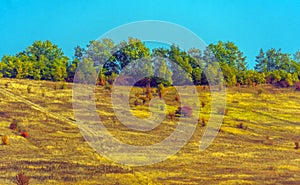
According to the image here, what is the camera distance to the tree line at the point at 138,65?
185ft

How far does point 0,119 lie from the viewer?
3778 centimetres

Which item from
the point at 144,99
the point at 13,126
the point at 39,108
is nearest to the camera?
the point at 13,126

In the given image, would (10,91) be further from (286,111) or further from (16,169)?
(286,111)

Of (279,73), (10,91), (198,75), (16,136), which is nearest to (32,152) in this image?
(16,136)

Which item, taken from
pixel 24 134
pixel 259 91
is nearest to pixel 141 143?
pixel 24 134

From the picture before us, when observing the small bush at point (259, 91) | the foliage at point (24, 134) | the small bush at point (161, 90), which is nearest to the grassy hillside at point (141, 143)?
the foliage at point (24, 134)

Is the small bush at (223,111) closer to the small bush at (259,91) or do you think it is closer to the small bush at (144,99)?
the small bush at (144,99)

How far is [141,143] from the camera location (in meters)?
34.6

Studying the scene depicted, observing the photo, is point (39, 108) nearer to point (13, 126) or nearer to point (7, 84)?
point (13, 126)

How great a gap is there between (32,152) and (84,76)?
76.9ft

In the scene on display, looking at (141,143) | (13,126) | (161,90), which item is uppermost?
(161,90)

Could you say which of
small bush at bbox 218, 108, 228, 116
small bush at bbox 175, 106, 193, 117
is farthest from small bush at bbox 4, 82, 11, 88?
small bush at bbox 218, 108, 228, 116

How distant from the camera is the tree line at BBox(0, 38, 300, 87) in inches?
2217

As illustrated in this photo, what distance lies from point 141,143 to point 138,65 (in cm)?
2421
